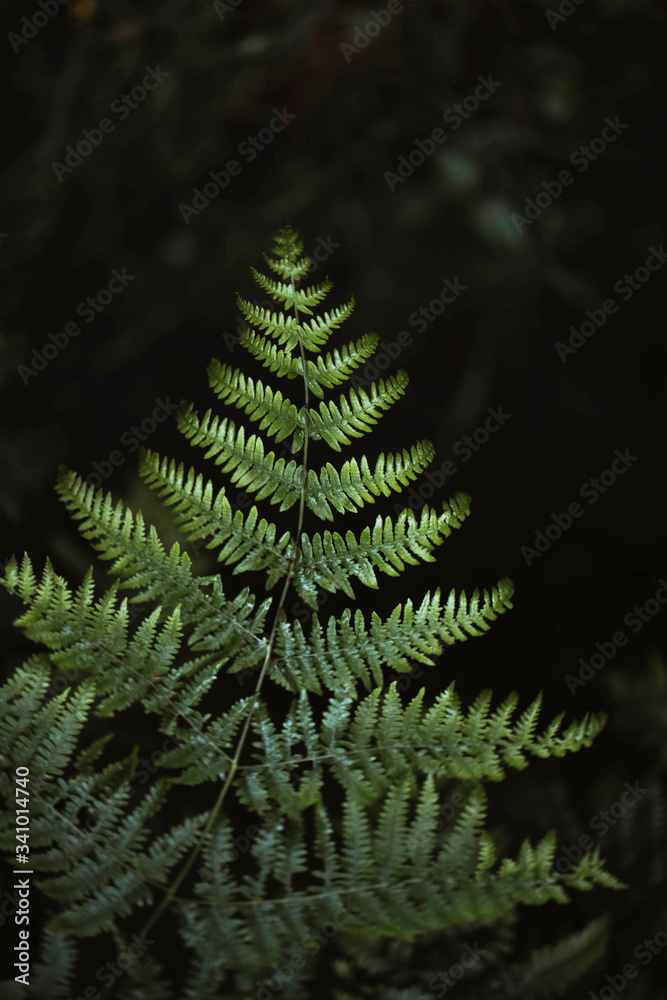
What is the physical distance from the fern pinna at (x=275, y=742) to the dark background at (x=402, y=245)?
768 millimetres

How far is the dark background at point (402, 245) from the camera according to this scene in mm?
1821

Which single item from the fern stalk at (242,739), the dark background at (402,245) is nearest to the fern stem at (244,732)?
the fern stalk at (242,739)

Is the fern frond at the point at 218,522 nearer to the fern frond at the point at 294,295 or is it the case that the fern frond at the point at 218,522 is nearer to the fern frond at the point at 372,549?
the fern frond at the point at 372,549

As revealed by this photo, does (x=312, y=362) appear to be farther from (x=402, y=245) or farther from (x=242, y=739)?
(x=402, y=245)

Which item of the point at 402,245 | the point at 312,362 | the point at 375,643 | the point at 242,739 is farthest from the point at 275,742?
the point at 402,245

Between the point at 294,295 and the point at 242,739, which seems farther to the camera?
the point at 294,295

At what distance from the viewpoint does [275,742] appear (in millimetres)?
926

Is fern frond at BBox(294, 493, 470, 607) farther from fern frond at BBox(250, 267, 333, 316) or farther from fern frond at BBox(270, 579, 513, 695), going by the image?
fern frond at BBox(250, 267, 333, 316)

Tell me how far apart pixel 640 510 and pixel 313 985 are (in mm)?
1356

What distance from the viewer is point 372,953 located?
866 mm

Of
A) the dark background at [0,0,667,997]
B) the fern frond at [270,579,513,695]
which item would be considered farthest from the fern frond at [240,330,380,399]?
the dark background at [0,0,667,997]

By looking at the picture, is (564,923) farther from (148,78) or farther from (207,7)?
(207,7)

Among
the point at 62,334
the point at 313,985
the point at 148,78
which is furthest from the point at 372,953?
the point at 148,78

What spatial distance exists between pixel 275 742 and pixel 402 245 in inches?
61.5
